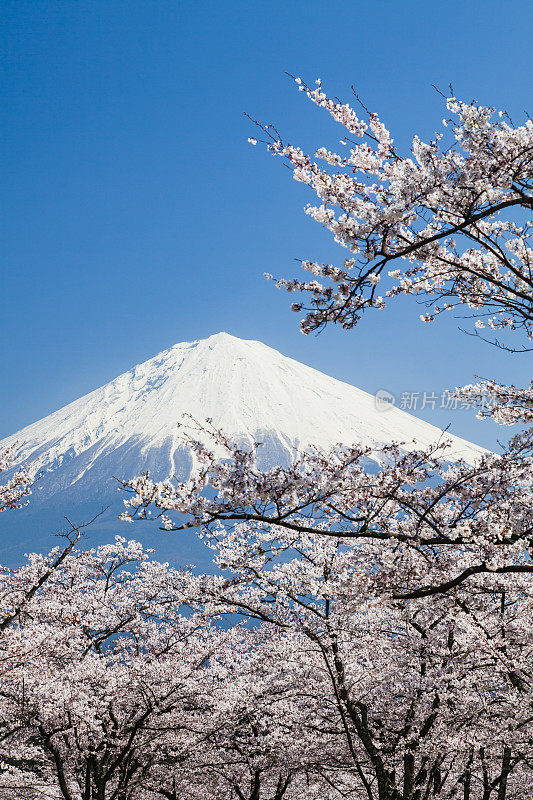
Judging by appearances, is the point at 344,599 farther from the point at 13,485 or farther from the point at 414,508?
the point at 13,485

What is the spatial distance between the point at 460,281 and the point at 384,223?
2761 millimetres

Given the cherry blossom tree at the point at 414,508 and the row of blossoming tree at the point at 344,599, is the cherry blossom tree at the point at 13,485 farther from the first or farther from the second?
the cherry blossom tree at the point at 414,508

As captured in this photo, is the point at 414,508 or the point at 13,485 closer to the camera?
the point at 414,508

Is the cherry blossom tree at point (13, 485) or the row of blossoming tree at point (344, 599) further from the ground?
the cherry blossom tree at point (13, 485)

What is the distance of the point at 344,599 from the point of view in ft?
18.5

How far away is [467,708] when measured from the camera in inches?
273

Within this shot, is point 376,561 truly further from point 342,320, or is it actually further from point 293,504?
point 342,320

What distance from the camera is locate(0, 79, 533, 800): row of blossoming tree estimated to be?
354cm

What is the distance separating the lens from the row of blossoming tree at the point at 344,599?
354cm

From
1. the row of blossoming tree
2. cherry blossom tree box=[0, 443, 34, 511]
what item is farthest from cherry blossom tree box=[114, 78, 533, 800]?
cherry blossom tree box=[0, 443, 34, 511]

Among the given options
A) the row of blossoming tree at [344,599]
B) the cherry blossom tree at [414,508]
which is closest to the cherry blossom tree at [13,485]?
the row of blossoming tree at [344,599]

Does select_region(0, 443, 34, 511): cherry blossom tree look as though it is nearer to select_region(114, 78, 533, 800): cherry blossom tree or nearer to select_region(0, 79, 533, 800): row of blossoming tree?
select_region(0, 79, 533, 800): row of blossoming tree

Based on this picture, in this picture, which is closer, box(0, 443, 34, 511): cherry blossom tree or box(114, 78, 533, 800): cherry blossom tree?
box(114, 78, 533, 800): cherry blossom tree

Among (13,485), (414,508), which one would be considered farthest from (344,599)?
(13,485)
